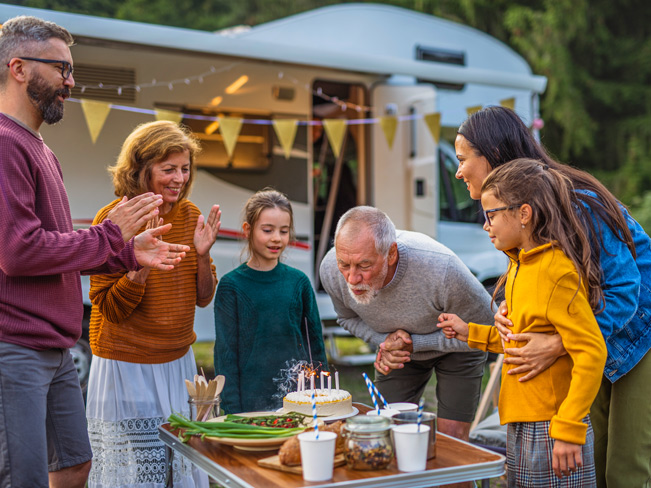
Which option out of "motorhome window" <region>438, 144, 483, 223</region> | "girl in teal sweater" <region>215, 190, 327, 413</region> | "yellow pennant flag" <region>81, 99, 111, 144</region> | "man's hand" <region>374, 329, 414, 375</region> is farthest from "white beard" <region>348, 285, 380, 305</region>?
"motorhome window" <region>438, 144, 483, 223</region>

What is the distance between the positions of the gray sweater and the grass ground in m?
1.47

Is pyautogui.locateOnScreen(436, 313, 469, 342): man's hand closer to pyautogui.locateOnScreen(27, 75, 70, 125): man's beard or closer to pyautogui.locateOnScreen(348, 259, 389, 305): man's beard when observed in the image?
pyautogui.locateOnScreen(348, 259, 389, 305): man's beard

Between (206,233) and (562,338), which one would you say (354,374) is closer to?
(206,233)

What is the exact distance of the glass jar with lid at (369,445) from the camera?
6.35 feet

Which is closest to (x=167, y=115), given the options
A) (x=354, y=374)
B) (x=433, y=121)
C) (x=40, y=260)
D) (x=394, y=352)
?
(x=433, y=121)

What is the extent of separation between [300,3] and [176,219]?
13897 millimetres

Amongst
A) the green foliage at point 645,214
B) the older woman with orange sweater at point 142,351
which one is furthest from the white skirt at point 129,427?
the green foliage at point 645,214

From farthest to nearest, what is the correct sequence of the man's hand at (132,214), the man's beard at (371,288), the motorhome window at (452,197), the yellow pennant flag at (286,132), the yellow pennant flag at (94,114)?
the motorhome window at (452,197) < the yellow pennant flag at (286,132) < the yellow pennant flag at (94,114) < the man's beard at (371,288) < the man's hand at (132,214)

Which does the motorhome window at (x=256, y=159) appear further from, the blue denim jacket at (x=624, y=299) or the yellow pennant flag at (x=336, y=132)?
the blue denim jacket at (x=624, y=299)

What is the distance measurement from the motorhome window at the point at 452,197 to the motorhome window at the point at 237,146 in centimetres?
187

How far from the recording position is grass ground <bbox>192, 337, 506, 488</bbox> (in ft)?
18.2

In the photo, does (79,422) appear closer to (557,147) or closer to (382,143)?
(382,143)

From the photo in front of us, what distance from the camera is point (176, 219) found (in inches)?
122

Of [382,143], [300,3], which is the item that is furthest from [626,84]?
[382,143]
